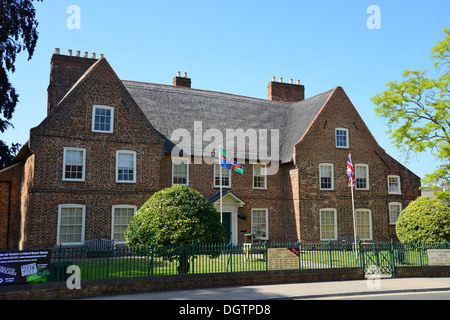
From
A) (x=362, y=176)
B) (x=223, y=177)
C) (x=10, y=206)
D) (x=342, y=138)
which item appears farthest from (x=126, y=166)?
(x=362, y=176)

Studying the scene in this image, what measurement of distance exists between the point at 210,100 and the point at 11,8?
1449 cm

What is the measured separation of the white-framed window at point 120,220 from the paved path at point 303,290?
→ 34.9 ft

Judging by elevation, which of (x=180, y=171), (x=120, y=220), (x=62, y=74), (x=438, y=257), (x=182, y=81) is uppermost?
(x=182, y=81)

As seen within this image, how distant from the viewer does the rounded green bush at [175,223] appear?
45.8ft

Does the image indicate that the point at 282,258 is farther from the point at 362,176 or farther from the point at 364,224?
the point at 362,176

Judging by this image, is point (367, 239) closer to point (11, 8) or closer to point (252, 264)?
point (252, 264)

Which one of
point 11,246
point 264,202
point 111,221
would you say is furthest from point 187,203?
point 11,246

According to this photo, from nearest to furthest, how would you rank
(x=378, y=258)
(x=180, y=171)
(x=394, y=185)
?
1. (x=378, y=258)
2. (x=180, y=171)
3. (x=394, y=185)

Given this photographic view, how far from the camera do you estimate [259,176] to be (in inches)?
1080

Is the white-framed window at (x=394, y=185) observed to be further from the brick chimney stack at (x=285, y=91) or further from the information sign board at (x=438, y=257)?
the information sign board at (x=438, y=257)

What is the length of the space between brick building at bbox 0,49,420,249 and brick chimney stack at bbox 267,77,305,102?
2.56 metres

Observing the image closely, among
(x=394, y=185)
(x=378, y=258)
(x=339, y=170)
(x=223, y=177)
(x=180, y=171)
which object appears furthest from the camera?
(x=394, y=185)

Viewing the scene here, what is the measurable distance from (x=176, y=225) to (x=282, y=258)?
4.33 meters

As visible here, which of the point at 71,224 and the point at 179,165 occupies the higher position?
the point at 179,165
